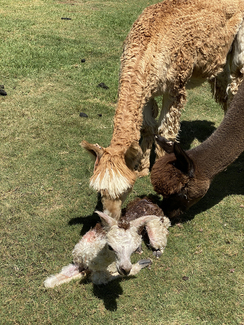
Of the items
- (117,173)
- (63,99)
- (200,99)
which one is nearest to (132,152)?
(117,173)

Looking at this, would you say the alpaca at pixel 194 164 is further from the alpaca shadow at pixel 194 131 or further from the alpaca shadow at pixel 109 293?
the alpaca shadow at pixel 194 131

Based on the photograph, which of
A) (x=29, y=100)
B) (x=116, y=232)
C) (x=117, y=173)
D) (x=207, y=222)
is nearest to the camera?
(x=116, y=232)

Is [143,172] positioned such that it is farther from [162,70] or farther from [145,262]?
[145,262]

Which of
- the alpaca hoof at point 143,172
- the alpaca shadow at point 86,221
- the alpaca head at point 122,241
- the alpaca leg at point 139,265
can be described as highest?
the alpaca head at point 122,241

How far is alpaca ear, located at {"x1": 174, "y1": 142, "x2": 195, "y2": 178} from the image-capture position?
168 inches

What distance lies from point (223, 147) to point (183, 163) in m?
0.72

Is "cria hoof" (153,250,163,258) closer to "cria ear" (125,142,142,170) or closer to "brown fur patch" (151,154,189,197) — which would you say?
"brown fur patch" (151,154,189,197)

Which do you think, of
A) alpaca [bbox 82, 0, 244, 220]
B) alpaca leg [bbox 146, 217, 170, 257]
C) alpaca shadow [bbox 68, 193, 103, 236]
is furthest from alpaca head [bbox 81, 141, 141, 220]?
alpaca shadow [bbox 68, 193, 103, 236]

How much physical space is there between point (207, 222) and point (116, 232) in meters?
2.25

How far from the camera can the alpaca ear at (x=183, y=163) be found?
4.26 meters

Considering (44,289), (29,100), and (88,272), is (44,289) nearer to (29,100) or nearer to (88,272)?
(88,272)

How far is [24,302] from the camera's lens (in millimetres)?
3818

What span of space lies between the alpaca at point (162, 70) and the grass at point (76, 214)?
1.12 m

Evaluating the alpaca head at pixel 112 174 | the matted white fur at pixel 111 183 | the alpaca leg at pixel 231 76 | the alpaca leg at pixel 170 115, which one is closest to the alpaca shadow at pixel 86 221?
the alpaca head at pixel 112 174
